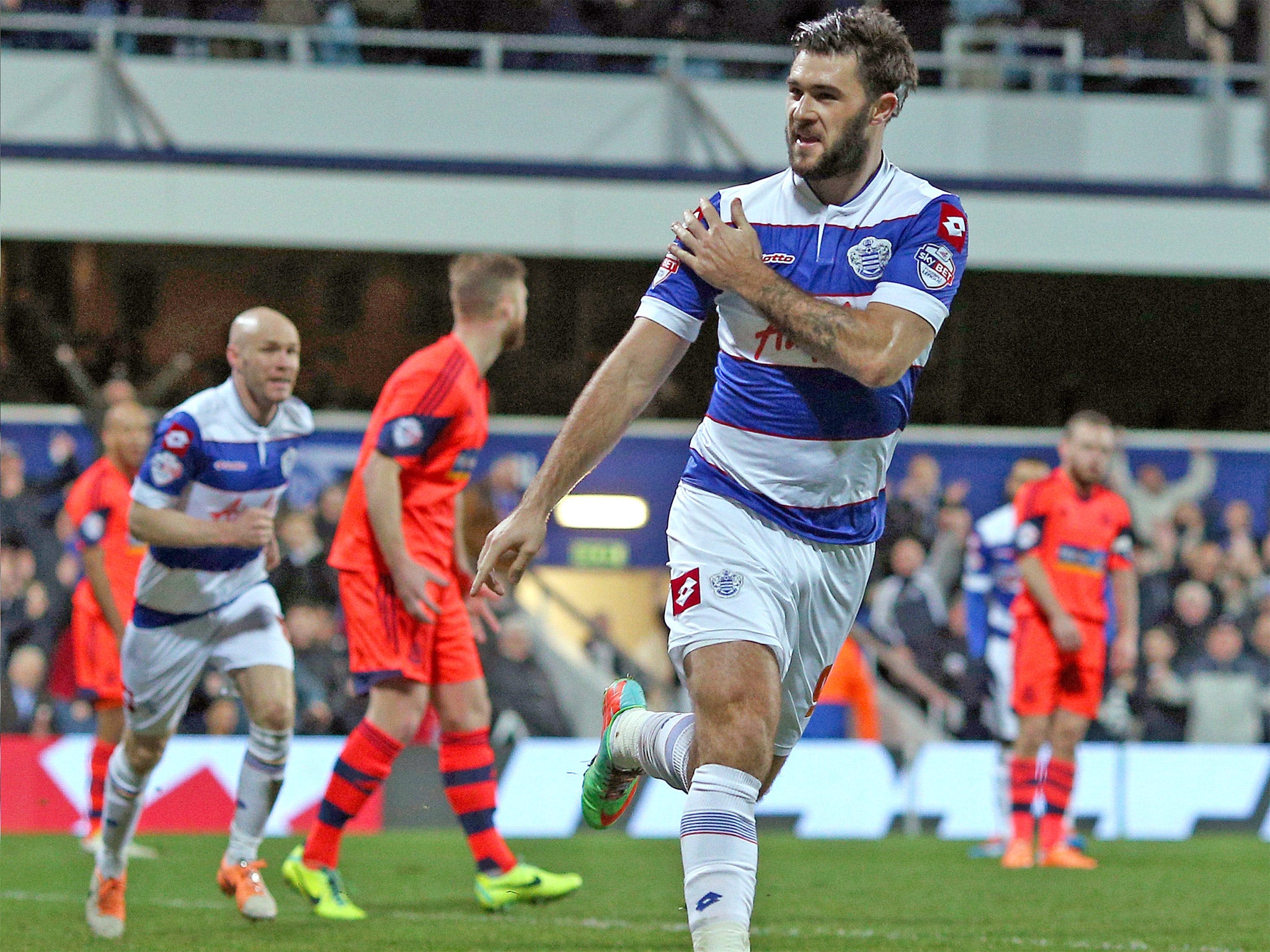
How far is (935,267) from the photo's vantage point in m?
4.39

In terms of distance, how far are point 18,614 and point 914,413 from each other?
788cm

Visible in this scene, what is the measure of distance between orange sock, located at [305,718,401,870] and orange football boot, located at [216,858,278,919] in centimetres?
25

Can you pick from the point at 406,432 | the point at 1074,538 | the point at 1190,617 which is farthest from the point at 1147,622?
the point at 406,432

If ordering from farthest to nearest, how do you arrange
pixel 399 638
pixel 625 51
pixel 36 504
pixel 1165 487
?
pixel 625 51 → pixel 1165 487 → pixel 36 504 → pixel 399 638

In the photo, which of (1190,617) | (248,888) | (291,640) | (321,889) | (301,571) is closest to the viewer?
(248,888)

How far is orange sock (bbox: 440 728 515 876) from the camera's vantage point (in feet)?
23.4

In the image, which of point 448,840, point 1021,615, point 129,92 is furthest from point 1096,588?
point 129,92

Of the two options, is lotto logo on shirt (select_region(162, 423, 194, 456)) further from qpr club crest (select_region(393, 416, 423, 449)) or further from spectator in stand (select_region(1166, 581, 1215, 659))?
spectator in stand (select_region(1166, 581, 1215, 659))

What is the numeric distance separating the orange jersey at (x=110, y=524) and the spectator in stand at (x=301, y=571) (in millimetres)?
2839

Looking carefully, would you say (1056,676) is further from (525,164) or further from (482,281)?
(525,164)

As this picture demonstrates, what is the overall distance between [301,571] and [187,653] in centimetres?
623

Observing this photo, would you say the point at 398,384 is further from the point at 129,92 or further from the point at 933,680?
the point at 129,92

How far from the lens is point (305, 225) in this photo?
51.2 feet

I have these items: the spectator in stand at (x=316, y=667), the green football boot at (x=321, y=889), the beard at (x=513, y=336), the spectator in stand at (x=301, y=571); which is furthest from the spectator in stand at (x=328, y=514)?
the green football boot at (x=321, y=889)
